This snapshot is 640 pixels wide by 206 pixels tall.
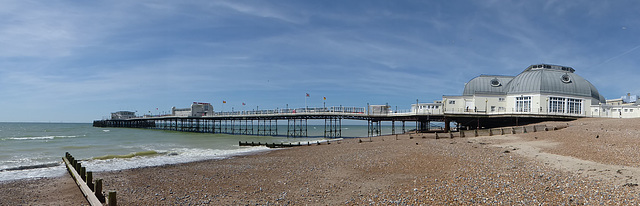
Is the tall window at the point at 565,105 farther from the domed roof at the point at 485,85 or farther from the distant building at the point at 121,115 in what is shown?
the distant building at the point at 121,115

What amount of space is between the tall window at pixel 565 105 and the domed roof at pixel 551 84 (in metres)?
0.83

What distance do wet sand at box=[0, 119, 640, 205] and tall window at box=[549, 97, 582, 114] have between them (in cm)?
2441

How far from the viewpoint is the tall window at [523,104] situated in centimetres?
4187

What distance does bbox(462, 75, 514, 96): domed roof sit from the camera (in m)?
45.3

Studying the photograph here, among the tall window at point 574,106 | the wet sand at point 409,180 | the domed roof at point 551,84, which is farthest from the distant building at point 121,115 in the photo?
the tall window at point 574,106

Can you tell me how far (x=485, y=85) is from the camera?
45.8 m

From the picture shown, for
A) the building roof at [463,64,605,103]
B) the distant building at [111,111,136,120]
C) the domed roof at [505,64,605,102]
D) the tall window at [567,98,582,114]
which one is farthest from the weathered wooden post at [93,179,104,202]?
the distant building at [111,111,136,120]

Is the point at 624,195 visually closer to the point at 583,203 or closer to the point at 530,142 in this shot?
the point at 583,203

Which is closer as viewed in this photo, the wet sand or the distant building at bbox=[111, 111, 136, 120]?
the wet sand

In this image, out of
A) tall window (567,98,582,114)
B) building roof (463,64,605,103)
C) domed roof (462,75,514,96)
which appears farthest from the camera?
domed roof (462,75,514,96)

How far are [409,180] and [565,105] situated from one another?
128 ft

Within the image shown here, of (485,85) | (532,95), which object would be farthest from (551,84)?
(485,85)

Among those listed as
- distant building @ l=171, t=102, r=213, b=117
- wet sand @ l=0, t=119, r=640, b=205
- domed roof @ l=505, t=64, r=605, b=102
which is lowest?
wet sand @ l=0, t=119, r=640, b=205

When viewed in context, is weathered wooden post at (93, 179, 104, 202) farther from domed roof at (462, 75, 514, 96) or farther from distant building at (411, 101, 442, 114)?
domed roof at (462, 75, 514, 96)
